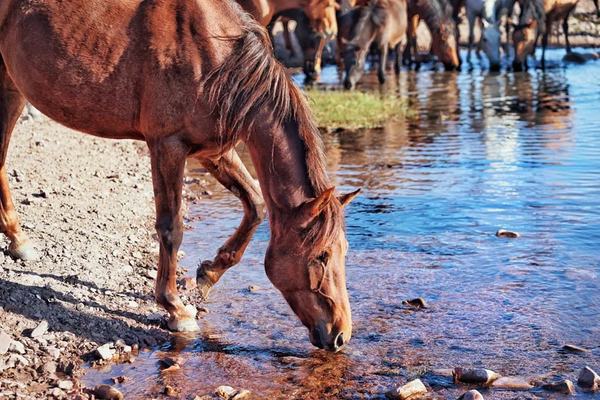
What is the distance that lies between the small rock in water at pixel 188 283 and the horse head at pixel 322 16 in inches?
481

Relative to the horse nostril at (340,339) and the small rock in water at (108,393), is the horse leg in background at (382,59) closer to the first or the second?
the horse nostril at (340,339)

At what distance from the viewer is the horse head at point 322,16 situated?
55.7ft

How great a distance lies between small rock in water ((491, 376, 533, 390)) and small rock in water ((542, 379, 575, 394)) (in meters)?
0.08

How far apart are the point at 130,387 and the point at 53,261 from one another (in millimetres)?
1712

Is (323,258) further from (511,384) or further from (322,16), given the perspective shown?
(322,16)

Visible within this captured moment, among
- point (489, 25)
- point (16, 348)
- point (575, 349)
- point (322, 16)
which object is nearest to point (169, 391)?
point (16, 348)

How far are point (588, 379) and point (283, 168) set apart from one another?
1702 millimetres

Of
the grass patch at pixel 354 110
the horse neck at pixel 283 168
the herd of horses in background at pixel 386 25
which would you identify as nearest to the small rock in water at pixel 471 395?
the horse neck at pixel 283 168

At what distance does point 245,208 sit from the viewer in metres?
5.01

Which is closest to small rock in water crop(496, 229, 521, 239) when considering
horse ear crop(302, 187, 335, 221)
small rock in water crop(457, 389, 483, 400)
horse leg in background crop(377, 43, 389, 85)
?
horse ear crop(302, 187, 335, 221)

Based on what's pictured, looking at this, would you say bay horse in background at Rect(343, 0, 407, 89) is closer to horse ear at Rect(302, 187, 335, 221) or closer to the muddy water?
the muddy water

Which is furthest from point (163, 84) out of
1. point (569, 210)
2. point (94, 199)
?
point (569, 210)

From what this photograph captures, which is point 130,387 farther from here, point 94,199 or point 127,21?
point 94,199

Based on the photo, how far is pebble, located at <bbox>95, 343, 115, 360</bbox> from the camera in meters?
4.14
